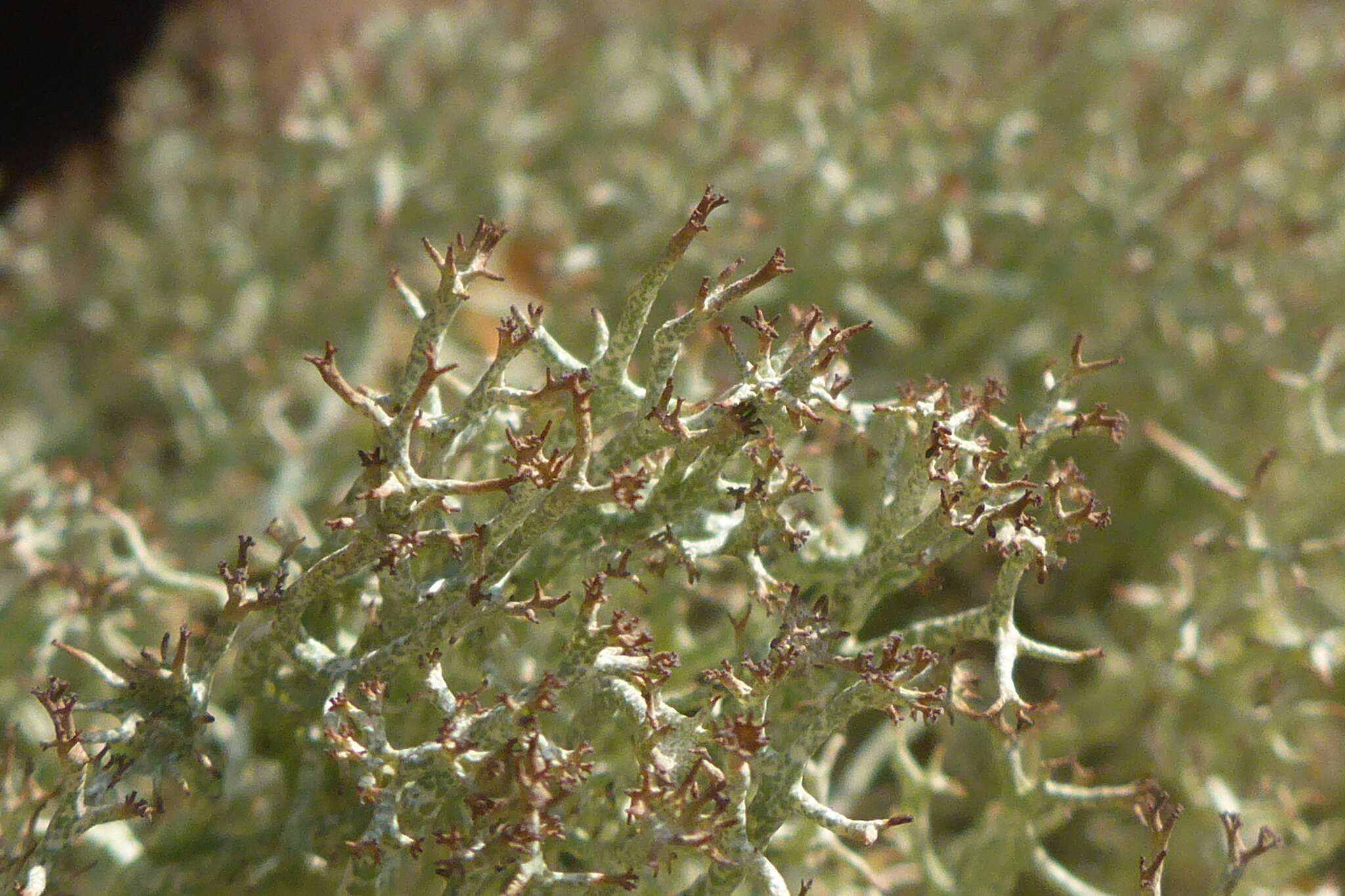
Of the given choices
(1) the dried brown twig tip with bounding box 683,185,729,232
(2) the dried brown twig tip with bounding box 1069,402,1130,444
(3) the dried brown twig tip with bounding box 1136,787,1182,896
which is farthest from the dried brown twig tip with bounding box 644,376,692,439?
(3) the dried brown twig tip with bounding box 1136,787,1182,896

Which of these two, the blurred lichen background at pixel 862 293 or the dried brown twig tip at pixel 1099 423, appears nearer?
the dried brown twig tip at pixel 1099 423

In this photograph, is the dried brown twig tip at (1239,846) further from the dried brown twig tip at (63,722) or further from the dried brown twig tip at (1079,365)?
the dried brown twig tip at (63,722)

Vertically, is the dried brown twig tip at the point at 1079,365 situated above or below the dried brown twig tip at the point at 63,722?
below

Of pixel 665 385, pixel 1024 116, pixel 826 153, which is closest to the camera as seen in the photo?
pixel 665 385

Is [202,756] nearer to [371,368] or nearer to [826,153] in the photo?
[371,368]

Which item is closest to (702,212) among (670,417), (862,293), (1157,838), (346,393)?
(670,417)

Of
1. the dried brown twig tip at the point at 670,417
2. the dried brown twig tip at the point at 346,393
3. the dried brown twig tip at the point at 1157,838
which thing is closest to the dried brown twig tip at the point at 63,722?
the dried brown twig tip at the point at 346,393

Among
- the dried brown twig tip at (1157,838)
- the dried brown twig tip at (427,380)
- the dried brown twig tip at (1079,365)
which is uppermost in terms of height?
the dried brown twig tip at (427,380)

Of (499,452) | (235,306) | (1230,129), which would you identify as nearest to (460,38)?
(235,306)

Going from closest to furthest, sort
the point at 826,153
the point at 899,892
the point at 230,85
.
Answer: the point at 899,892
the point at 826,153
the point at 230,85
